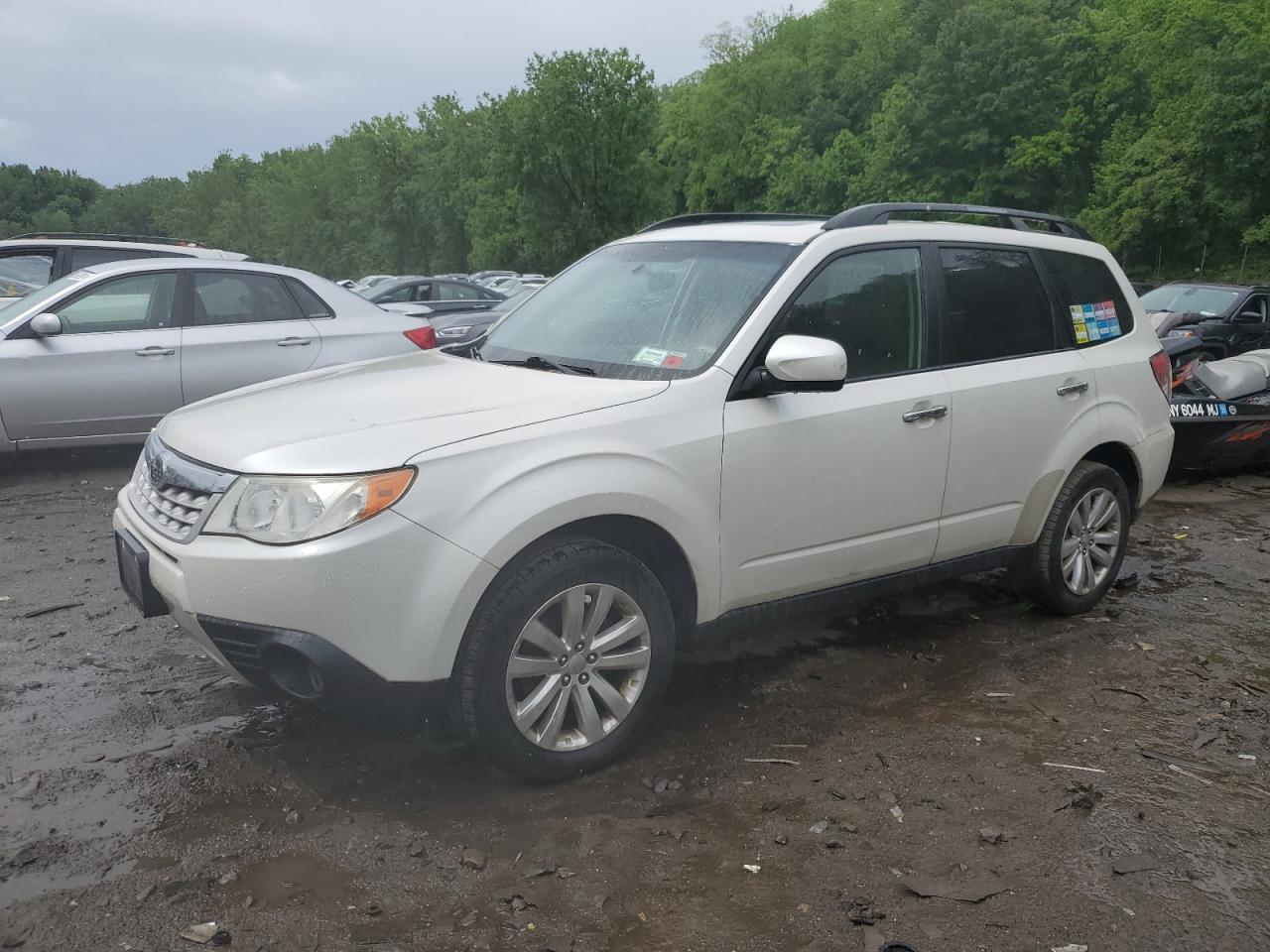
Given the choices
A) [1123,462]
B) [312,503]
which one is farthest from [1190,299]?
[312,503]

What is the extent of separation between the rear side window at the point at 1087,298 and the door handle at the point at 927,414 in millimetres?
1111

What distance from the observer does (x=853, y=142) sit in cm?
5788

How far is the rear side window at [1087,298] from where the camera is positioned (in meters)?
5.03

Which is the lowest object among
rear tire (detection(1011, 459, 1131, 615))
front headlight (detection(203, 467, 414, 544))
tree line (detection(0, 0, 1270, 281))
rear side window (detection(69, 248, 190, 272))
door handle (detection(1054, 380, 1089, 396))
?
rear tire (detection(1011, 459, 1131, 615))

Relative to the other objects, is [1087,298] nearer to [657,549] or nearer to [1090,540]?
[1090,540]

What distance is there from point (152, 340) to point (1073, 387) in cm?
620

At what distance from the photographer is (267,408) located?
365 cm

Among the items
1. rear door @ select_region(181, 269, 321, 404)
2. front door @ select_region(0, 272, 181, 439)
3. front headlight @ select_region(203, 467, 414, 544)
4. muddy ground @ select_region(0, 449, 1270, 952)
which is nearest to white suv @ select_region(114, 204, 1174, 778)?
front headlight @ select_region(203, 467, 414, 544)

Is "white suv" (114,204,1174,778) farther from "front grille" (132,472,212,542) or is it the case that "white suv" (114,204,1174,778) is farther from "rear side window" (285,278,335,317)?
"rear side window" (285,278,335,317)

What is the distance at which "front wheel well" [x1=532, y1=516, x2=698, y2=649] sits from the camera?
3490mm

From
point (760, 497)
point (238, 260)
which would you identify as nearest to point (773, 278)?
point (760, 497)

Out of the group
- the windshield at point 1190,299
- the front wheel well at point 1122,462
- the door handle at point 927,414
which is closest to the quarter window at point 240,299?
the door handle at point 927,414

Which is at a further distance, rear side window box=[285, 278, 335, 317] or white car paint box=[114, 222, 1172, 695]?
rear side window box=[285, 278, 335, 317]

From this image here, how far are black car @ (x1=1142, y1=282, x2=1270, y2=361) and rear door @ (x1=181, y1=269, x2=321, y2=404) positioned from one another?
12047 millimetres
